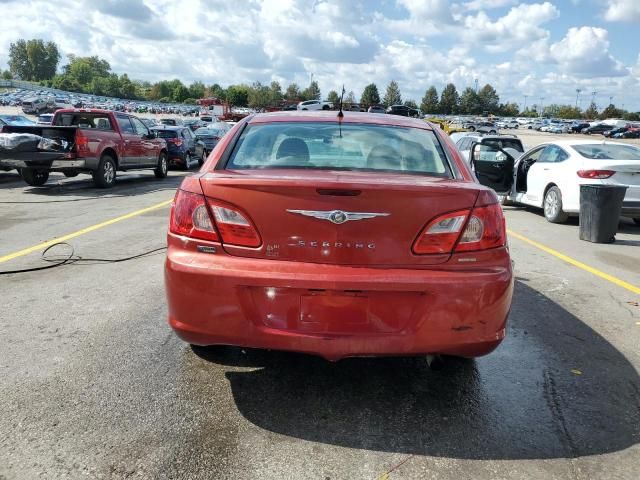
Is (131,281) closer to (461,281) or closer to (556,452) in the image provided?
(461,281)

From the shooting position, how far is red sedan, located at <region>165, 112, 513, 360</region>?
2760mm

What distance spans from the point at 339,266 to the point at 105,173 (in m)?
12.4

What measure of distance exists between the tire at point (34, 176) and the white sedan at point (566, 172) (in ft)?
34.1

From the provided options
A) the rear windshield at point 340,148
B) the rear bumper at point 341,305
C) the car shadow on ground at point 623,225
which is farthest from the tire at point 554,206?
the rear bumper at point 341,305

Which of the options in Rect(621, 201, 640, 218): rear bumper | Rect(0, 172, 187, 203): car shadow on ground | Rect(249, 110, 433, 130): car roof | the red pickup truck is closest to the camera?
Rect(249, 110, 433, 130): car roof

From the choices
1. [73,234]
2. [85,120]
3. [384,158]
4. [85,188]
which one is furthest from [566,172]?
[85,120]

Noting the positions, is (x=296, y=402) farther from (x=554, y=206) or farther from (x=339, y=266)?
(x=554, y=206)

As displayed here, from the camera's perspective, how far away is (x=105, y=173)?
45.2 feet

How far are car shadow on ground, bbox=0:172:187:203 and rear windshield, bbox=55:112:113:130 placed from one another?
1.58 m

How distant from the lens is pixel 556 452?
271 cm

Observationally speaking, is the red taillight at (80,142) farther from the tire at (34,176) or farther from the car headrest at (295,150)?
the car headrest at (295,150)

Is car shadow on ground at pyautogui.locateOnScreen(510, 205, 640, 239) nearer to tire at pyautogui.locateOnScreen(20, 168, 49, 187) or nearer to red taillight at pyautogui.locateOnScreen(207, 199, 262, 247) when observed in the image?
red taillight at pyautogui.locateOnScreen(207, 199, 262, 247)

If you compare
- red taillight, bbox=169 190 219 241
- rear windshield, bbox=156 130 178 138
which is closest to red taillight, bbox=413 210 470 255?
red taillight, bbox=169 190 219 241

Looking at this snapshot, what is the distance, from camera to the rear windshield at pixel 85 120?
46.7 feet
